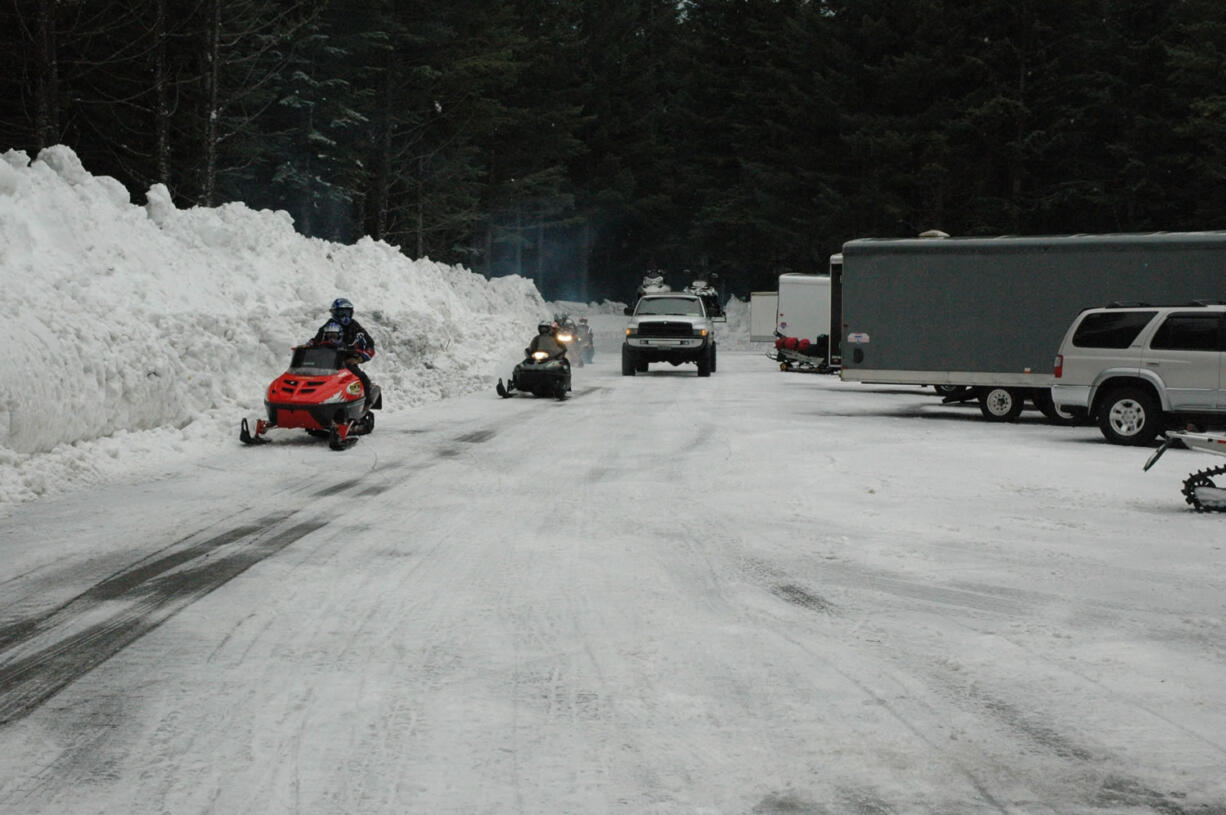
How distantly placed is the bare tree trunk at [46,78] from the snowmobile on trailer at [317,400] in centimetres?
1334

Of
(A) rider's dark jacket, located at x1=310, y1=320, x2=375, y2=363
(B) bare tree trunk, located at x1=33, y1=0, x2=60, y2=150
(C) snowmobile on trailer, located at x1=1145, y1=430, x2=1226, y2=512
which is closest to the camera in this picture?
(C) snowmobile on trailer, located at x1=1145, y1=430, x2=1226, y2=512

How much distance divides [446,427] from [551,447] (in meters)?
3.20

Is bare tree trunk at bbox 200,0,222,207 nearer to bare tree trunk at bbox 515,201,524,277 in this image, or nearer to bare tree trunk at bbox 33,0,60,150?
bare tree trunk at bbox 33,0,60,150

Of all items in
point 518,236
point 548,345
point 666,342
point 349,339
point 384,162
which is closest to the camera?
point 349,339

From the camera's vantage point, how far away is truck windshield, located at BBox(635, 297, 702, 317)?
34094mm

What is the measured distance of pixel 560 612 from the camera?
707 cm

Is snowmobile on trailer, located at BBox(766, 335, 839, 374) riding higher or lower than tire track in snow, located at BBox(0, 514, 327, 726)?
higher

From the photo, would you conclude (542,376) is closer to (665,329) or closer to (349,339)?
(349,339)

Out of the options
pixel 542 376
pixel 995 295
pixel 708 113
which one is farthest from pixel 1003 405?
pixel 708 113

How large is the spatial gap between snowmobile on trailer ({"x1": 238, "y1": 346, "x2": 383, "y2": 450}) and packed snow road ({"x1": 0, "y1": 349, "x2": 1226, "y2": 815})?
2.46 m

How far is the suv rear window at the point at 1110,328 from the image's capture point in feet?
57.8

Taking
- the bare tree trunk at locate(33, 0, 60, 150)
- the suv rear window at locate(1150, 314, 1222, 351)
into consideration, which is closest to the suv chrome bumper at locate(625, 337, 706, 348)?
the bare tree trunk at locate(33, 0, 60, 150)

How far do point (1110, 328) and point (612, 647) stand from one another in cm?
1397

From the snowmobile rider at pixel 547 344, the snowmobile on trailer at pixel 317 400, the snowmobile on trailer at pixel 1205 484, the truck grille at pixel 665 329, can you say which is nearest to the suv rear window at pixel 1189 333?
the snowmobile on trailer at pixel 1205 484
